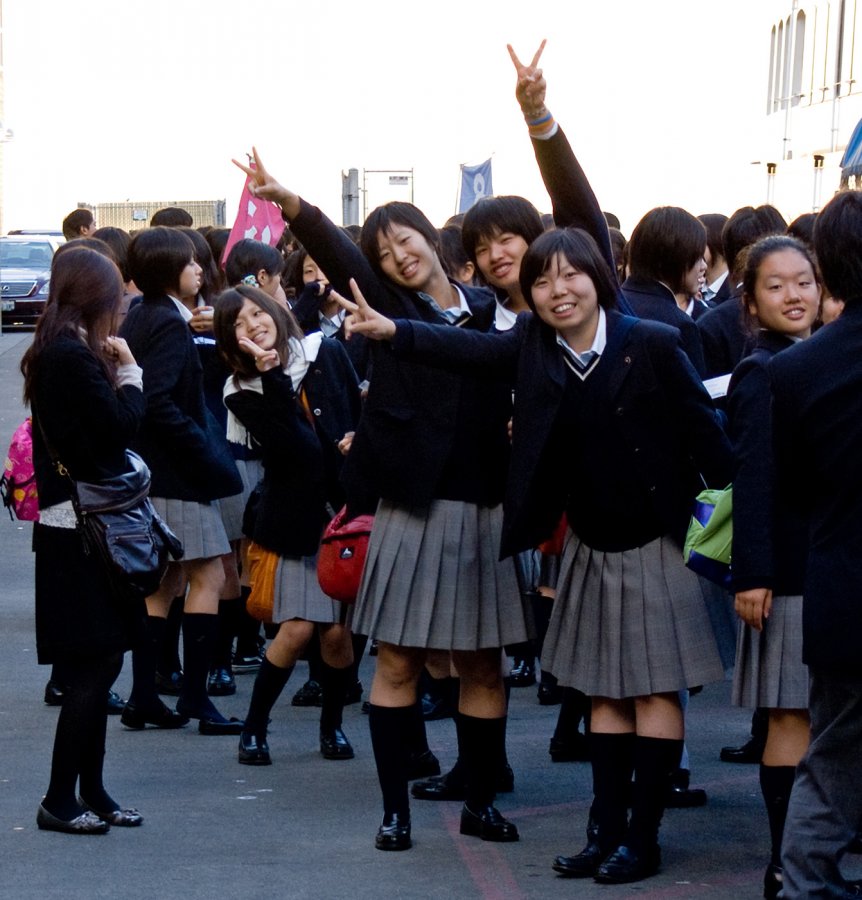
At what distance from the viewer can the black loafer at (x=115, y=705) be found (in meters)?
7.46

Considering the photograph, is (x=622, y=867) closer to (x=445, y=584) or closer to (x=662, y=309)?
(x=445, y=584)

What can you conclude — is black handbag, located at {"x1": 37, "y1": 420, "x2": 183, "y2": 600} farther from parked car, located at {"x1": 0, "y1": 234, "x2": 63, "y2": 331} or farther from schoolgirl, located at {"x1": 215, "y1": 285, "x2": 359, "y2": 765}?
parked car, located at {"x1": 0, "y1": 234, "x2": 63, "y2": 331}

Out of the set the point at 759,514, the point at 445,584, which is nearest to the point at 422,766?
the point at 445,584

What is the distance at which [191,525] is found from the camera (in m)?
7.08

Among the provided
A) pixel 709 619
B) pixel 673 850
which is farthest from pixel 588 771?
pixel 709 619

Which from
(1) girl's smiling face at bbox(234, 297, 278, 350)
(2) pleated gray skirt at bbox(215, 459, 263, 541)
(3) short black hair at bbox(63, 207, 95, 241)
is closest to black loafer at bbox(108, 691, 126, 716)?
(2) pleated gray skirt at bbox(215, 459, 263, 541)

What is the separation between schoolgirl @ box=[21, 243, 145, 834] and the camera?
5387 mm

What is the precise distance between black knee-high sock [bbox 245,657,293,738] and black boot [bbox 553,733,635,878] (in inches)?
67.0

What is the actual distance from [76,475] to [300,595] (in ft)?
4.17

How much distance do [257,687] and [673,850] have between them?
5.99 feet

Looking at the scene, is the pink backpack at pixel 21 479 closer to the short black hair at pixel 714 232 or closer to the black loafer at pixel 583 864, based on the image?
the black loafer at pixel 583 864

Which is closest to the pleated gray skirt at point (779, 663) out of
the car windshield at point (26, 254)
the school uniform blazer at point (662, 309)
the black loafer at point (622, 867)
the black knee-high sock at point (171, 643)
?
the black loafer at point (622, 867)

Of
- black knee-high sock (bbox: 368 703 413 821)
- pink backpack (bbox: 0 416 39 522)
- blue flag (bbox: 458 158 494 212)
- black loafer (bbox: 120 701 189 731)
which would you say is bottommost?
black loafer (bbox: 120 701 189 731)

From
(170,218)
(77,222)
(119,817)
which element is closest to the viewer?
(119,817)
